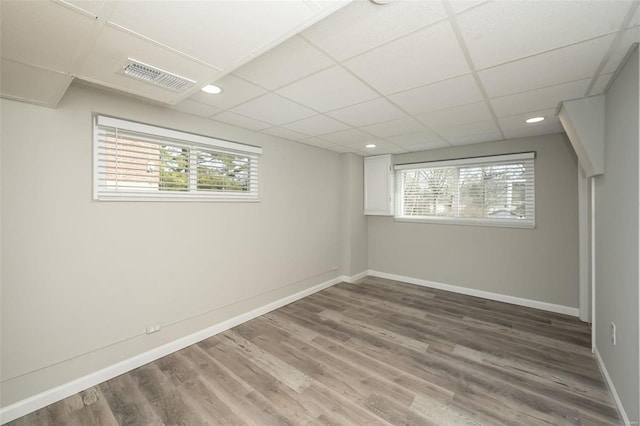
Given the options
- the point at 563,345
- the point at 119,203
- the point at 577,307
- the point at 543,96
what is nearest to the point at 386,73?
the point at 543,96

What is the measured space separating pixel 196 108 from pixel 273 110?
0.74 m

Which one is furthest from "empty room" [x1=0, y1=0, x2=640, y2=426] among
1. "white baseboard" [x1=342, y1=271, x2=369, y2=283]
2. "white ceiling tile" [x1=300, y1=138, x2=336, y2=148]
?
"white baseboard" [x1=342, y1=271, x2=369, y2=283]

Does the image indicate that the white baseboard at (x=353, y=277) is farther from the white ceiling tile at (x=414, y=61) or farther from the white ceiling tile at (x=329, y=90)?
the white ceiling tile at (x=414, y=61)

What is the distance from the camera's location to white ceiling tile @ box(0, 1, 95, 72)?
1055 millimetres

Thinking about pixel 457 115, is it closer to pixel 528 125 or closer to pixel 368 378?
pixel 528 125

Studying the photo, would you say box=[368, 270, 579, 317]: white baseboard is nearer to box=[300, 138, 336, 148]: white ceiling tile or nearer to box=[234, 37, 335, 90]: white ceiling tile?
box=[300, 138, 336, 148]: white ceiling tile

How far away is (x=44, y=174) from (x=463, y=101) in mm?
3377

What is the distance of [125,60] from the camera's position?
58.2 inches

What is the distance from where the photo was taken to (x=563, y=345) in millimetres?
2666

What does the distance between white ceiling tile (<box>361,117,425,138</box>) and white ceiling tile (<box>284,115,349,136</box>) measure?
35 cm

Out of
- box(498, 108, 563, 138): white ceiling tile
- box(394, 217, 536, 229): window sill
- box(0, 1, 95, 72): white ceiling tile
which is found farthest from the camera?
box(394, 217, 536, 229): window sill

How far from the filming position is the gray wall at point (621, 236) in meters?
1.57

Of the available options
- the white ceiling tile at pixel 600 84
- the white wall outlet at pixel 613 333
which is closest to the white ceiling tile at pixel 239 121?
the white ceiling tile at pixel 600 84

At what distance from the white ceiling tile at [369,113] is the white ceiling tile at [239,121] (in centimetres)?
88
